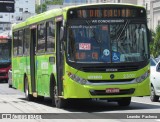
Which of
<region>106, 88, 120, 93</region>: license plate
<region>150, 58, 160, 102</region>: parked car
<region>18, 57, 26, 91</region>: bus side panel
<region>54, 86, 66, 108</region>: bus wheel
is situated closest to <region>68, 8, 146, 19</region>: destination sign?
<region>106, 88, 120, 93</region>: license plate

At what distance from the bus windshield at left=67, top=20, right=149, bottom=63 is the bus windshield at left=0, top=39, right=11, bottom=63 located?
90.8 feet

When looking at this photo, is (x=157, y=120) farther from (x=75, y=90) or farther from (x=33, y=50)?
(x=33, y=50)

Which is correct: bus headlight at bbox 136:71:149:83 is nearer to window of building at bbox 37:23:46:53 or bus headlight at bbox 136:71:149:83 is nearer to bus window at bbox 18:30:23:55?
window of building at bbox 37:23:46:53

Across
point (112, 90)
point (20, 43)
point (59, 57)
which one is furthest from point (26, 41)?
point (112, 90)

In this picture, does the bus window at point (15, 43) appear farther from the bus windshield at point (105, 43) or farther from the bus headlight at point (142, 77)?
the bus headlight at point (142, 77)

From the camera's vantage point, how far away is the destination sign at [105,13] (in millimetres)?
17828

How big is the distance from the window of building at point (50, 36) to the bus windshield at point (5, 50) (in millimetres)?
25199

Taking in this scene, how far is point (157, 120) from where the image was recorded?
14.7 m

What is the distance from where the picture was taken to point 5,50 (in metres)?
44.9

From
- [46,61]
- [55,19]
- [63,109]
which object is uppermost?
[55,19]

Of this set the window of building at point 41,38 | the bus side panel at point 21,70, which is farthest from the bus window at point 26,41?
the window of building at point 41,38

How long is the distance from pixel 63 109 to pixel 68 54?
1.99m

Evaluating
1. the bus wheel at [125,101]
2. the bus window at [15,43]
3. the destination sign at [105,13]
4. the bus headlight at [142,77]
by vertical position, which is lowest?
the bus wheel at [125,101]

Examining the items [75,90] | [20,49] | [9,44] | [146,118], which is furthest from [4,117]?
[9,44]
